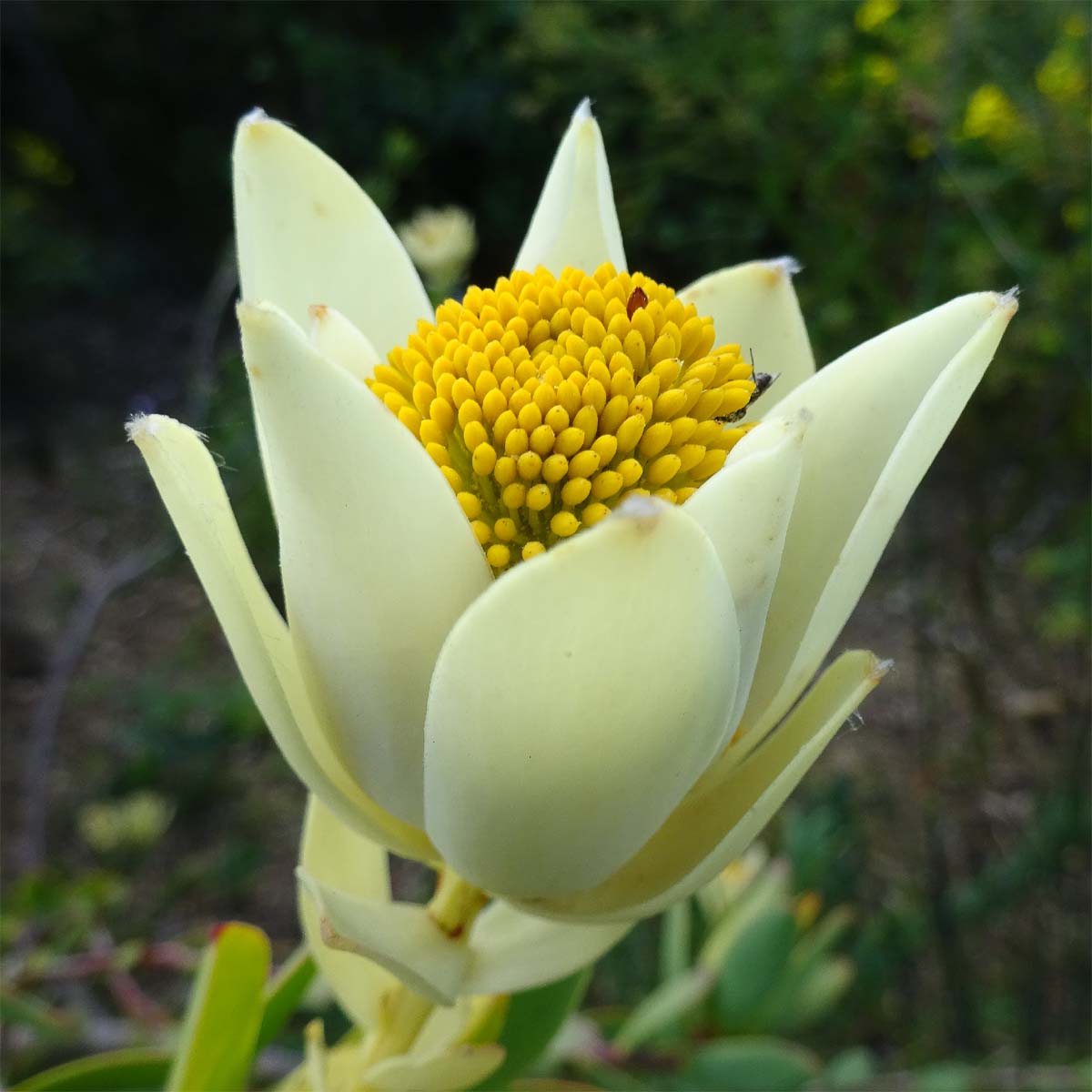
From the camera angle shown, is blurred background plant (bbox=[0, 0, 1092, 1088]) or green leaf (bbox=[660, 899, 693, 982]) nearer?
green leaf (bbox=[660, 899, 693, 982])

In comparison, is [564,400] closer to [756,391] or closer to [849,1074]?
[756,391]

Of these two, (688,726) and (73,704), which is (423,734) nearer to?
(688,726)

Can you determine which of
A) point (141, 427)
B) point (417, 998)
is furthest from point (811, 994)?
point (141, 427)

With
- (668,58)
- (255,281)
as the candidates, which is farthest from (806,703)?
(668,58)

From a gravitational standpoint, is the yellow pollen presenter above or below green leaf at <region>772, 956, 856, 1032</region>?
above

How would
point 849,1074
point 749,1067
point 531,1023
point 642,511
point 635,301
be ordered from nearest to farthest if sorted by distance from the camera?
point 642,511
point 635,301
point 531,1023
point 749,1067
point 849,1074

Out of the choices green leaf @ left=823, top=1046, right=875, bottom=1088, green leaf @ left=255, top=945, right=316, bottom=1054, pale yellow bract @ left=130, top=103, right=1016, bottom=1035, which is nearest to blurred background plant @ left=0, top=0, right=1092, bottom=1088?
green leaf @ left=823, top=1046, right=875, bottom=1088

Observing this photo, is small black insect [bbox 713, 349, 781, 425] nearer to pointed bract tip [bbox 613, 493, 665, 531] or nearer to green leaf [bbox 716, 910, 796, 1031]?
pointed bract tip [bbox 613, 493, 665, 531]

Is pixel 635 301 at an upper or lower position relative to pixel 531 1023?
upper
